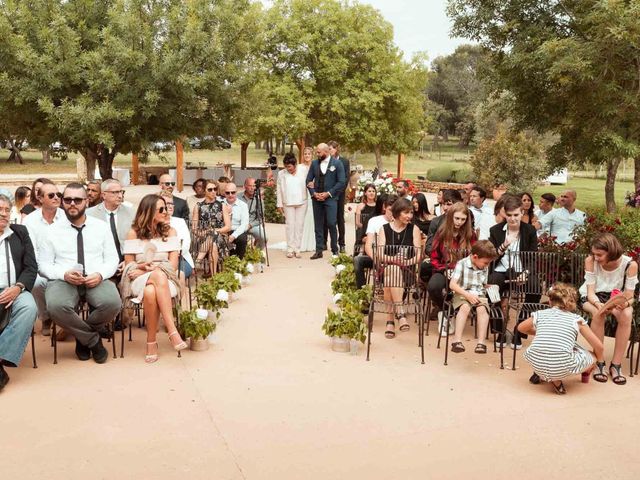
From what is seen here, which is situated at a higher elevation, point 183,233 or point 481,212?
point 481,212

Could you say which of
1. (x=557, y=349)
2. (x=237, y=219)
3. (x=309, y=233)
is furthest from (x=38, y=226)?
(x=309, y=233)

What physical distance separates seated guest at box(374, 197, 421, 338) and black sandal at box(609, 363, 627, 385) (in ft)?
6.18

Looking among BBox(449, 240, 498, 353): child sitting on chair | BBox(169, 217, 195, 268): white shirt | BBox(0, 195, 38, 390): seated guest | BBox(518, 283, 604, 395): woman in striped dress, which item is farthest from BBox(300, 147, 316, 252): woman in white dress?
BBox(518, 283, 604, 395): woman in striped dress

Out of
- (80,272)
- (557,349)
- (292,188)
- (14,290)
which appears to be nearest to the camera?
(557,349)

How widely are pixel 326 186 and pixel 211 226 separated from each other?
2413 millimetres

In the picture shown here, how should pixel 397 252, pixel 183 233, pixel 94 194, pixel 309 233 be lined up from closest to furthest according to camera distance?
1. pixel 397 252
2. pixel 183 233
3. pixel 94 194
4. pixel 309 233

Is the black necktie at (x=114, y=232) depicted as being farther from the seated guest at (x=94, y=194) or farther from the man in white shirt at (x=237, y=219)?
the man in white shirt at (x=237, y=219)

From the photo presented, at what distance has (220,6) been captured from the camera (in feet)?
42.3

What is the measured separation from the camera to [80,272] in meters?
6.08

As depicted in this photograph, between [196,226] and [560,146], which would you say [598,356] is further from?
[560,146]

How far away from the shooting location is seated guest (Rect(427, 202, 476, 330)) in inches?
274

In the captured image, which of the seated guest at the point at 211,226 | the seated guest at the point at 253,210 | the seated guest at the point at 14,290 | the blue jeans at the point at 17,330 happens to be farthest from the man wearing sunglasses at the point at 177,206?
the blue jeans at the point at 17,330

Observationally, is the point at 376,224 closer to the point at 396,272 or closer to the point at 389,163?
the point at 396,272

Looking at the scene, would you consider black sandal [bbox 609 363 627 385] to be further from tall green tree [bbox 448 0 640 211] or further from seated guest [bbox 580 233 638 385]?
tall green tree [bbox 448 0 640 211]
